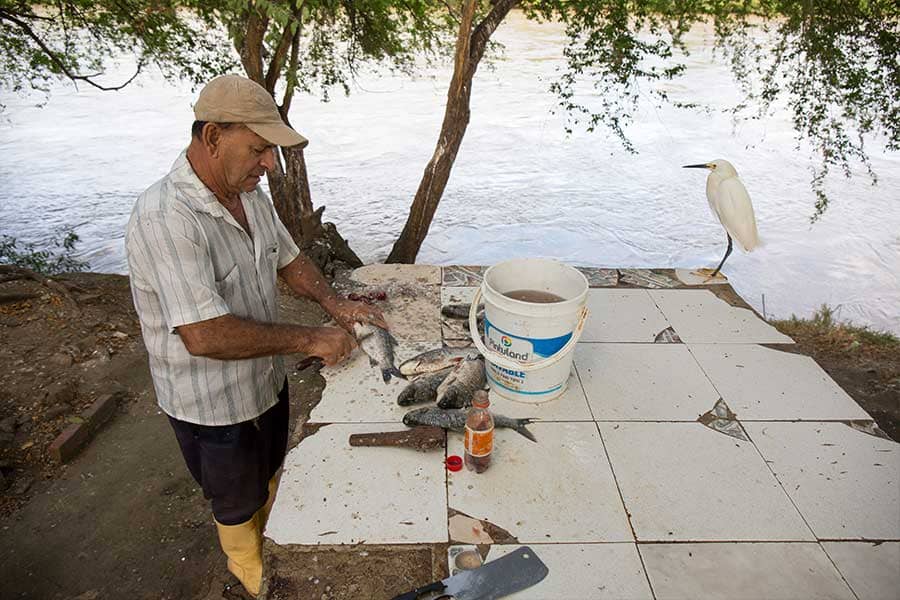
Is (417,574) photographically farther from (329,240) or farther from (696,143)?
(696,143)

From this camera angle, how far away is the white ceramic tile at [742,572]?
6.34 ft

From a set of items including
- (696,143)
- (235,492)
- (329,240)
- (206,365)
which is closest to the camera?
(206,365)

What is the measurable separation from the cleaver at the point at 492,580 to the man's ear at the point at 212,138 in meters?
1.59

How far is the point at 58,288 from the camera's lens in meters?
5.25

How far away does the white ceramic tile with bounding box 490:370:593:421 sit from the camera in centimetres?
267

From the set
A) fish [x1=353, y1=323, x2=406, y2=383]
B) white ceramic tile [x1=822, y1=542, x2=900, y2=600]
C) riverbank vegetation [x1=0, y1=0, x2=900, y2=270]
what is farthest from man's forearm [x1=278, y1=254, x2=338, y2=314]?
riverbank vegetation [x1=0, y1=0, x2=900, y2=270]

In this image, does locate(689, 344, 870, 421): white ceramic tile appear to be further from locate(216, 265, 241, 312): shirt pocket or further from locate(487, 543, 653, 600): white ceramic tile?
locate(216, 265, 241, 312): shirt pocket

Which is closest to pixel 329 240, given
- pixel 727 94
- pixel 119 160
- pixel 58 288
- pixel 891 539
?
pixel 58 288

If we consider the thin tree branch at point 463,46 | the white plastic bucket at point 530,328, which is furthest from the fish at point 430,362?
the thin tree branch at point 463,46

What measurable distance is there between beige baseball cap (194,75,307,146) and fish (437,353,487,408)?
1287 mm

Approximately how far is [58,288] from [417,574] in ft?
15.9

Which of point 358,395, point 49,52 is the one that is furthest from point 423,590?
point 49,52

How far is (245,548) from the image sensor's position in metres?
2.53

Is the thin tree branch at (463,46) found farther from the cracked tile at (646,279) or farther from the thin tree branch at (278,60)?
the cracked tile at (646,279)
